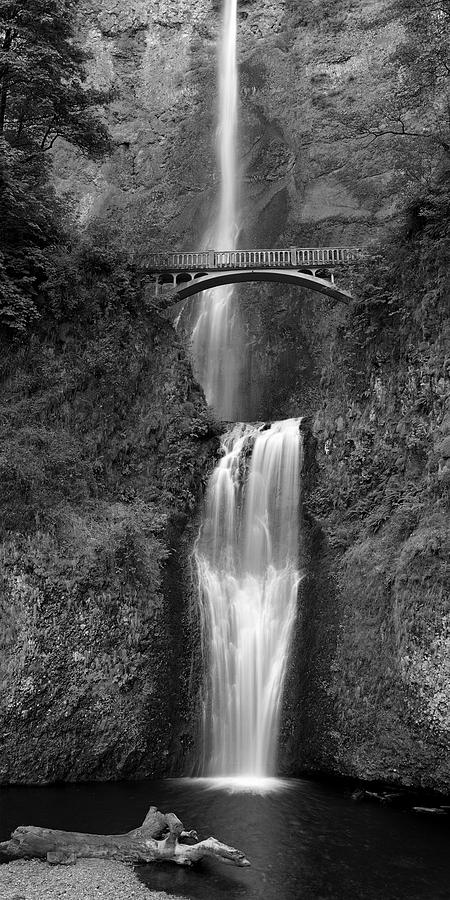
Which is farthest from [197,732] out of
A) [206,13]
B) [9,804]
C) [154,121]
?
[206,13]

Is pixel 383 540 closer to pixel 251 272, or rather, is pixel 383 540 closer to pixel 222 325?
pixel 251 272

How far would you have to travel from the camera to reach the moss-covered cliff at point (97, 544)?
455 inches

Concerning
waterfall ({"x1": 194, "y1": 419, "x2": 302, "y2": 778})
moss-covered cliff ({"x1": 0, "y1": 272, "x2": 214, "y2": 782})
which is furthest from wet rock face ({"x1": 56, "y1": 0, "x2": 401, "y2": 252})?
waterfall ({"x1": 194, "y1": 419, "x2": 302, "y2": 778})

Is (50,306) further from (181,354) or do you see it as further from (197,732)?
(197,732)

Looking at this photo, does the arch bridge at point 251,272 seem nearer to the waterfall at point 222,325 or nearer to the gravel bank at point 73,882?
the waterfall at point 222,325

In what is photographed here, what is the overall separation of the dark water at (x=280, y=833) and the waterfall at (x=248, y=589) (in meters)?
1.18

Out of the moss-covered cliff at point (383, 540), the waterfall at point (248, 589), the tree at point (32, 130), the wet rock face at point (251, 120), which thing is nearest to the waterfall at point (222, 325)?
the wet rock face at point (251, 120)

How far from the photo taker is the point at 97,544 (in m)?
13.1

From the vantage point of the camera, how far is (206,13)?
37.0 meters

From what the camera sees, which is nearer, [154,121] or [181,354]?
[181,354]

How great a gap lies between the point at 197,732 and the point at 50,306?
11.4 metres

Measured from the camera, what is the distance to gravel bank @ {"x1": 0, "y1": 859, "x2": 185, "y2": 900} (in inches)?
265

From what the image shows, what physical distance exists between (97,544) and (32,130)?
13567 millimetres

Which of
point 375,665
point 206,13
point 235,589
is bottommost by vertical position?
point 375,665
